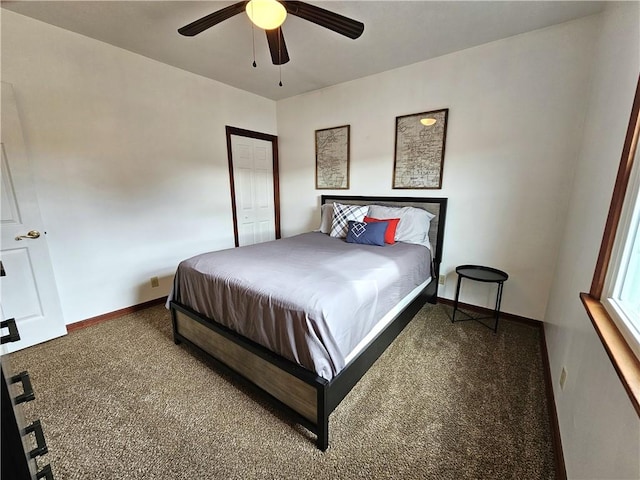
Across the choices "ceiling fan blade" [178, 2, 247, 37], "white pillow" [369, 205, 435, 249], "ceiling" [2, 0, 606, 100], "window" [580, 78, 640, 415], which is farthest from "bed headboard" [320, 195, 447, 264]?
"ceiling fan blade" [178, 2, 247, 37]

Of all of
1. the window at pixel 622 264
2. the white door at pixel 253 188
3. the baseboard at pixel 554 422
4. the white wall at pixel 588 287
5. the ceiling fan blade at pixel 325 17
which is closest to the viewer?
the white wall at pixel 588 287

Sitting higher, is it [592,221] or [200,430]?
[592,221]

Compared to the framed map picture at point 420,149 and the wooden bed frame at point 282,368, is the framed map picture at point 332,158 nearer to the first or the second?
the framed map picture at point 420,149

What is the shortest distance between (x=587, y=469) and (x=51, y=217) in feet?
12.0

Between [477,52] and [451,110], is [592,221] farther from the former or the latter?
[477,52]

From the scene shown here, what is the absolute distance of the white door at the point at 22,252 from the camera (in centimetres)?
203

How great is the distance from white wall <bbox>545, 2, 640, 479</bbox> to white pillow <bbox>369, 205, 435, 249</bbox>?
43.2 inches

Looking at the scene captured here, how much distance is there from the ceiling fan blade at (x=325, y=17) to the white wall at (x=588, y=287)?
1.39m

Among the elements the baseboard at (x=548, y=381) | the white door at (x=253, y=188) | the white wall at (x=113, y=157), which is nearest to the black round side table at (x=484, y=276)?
the baseboard at (x=548, y=381)

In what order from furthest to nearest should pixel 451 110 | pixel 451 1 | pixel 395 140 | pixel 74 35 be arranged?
pixel 395 140 → pixel 451 110 → pixel 74 35 → pixel 451 1

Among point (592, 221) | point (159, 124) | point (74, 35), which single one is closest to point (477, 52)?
point (592, 221)

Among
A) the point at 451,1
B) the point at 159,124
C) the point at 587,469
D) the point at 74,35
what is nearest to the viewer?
the point at 587,469

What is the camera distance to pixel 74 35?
7.48ft

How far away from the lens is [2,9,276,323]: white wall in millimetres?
2197
